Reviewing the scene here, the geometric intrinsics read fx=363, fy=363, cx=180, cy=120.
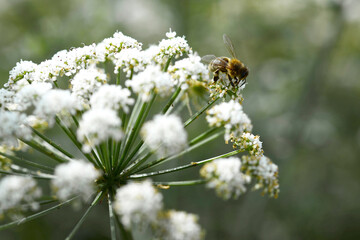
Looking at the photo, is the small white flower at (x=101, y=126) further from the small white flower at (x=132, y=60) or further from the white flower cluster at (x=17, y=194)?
the small white flower at (x=132, y=60)

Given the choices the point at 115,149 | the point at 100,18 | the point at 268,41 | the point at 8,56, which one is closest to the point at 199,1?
the point at 100,18

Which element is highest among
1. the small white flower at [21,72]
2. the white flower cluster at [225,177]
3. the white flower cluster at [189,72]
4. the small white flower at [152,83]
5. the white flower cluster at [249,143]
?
the small white flower at [21,72]

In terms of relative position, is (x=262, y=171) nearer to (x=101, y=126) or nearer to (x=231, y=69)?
(x=101, y=126)

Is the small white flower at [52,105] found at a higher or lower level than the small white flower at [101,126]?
higher

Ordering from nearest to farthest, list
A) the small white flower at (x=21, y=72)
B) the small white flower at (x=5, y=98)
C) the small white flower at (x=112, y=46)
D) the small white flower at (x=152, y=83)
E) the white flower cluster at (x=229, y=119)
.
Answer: the white flower cluster at (x=229, y=119) → the small white flower at (x=152, y=83) → the small white flower at (x=5, y=98) → the small white flower at (x=21, y=72) → the small white flower at (x=112, y=46)

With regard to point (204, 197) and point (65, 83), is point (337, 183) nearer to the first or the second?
point (204, 197)

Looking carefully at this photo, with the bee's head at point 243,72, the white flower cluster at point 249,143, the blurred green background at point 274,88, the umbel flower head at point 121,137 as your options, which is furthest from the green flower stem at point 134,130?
the blurred green background at point 274,88
